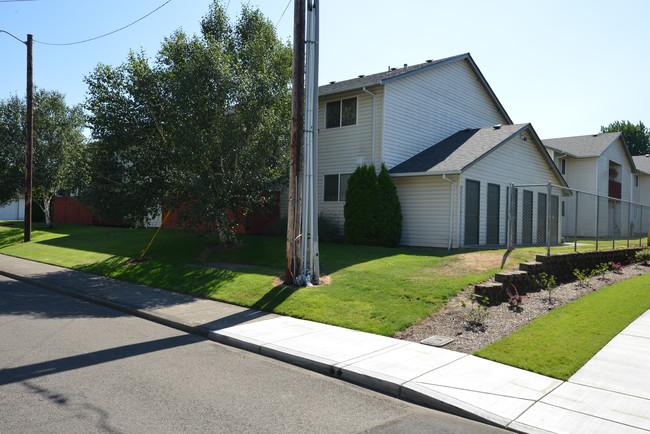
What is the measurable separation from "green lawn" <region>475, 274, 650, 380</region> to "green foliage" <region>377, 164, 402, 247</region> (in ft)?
24.9

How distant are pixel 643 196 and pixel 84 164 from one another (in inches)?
1651

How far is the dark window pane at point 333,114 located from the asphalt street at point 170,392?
13494mm

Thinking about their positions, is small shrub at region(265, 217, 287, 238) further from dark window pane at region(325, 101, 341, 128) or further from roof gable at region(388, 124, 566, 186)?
roof gable at region(388, 124, 566, 186)

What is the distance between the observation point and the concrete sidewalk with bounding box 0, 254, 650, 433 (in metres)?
4.43

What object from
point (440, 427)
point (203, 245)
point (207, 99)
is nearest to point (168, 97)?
point (207, 99)

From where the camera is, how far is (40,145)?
1125 inches

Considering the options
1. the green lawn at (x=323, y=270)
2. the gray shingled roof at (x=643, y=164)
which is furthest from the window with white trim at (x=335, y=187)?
the gray shingled roof at (x=643, y=164)

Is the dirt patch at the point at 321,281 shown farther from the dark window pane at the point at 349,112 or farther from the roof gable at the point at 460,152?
the dark window pane at the point at 349,112

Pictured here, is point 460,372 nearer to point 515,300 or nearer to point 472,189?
point 515,300

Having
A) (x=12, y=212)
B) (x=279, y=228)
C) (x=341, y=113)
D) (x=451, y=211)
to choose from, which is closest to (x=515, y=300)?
(x=451, y=211)

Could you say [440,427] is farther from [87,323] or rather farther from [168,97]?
[168,97]

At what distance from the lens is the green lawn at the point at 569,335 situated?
19.4 ft

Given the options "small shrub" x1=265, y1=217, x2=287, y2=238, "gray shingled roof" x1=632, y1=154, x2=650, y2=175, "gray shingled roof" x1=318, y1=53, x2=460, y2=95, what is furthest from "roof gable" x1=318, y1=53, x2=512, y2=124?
"gray shingled roof" x1=632, y1=154, x2=650, y2=175

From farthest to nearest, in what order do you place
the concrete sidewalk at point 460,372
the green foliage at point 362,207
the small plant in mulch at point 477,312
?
the green foliage at point 362,207, the small plant in mulch at point 477,312, the concrete sidewalk at point 460,372
